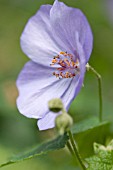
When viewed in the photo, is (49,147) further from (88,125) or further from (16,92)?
(16,92)

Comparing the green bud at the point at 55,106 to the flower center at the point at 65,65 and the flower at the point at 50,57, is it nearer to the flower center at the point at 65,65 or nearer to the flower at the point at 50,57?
the flower at the point at 50,57

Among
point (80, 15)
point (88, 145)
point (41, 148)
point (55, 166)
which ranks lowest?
point (55, 166)

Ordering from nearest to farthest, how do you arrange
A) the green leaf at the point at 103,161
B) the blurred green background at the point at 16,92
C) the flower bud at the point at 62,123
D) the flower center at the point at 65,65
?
the flower bud at the point at 62,123, the green leaf at the point at 103,161, the flower center at the point at 65,65, the blurred green background at the point at 16,92

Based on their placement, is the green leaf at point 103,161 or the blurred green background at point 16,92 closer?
the green leaf at point 103,161

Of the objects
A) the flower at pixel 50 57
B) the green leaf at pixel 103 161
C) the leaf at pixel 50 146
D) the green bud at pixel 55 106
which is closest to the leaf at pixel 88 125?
the leaf at pixel 50 146

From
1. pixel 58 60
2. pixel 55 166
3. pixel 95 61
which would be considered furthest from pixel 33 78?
pixel 95 61

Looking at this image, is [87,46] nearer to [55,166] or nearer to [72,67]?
[72,67]

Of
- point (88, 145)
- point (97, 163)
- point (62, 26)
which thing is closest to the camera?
point (97, 163)
